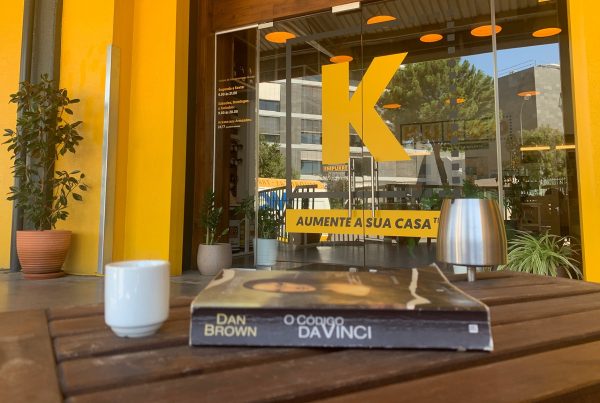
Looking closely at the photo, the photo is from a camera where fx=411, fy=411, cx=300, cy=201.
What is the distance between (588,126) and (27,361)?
3.70m

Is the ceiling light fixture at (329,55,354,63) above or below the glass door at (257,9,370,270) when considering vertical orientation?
above

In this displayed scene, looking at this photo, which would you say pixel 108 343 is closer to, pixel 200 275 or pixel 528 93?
pixel 200 275

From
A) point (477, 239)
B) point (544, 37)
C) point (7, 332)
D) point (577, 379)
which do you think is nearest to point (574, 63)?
point (544, 37)

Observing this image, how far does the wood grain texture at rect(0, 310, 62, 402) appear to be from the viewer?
0.51m

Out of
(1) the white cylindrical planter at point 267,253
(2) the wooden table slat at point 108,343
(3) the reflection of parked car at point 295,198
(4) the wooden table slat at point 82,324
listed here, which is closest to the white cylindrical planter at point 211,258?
(1) the white cylindrical planter at point 267,253

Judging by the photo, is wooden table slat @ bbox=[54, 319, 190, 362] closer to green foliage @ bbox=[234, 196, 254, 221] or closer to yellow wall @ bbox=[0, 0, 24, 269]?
green foliage @ bbox=[234, 196, 254, 221]

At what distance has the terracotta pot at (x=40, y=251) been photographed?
13.3 ft

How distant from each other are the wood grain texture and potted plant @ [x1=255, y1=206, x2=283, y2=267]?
397cm

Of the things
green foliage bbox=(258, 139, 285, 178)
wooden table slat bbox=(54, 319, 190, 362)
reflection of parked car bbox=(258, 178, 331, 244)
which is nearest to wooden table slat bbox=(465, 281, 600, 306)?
Answer: wooden table slat bbox=(54, 319, 190, 362)

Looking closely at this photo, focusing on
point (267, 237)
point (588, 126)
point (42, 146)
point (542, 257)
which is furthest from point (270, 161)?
point (588, 126)

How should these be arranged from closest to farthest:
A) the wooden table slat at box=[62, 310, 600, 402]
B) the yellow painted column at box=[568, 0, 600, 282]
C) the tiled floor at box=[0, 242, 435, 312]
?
1. the wooden table slat at box=[62, 310, 600, 402]
2. the yellow painted column at box=[568, 0, 600, 282]
3. the tiled floor at box=[0, 242, 435, 312]

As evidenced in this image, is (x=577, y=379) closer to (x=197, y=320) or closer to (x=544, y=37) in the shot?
(x=197, y=320)

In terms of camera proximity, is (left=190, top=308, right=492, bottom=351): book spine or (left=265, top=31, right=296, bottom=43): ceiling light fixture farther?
(left=265, top=31, right=296, bottom=43): ceiling light fixture

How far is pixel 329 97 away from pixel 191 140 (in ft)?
5.53
